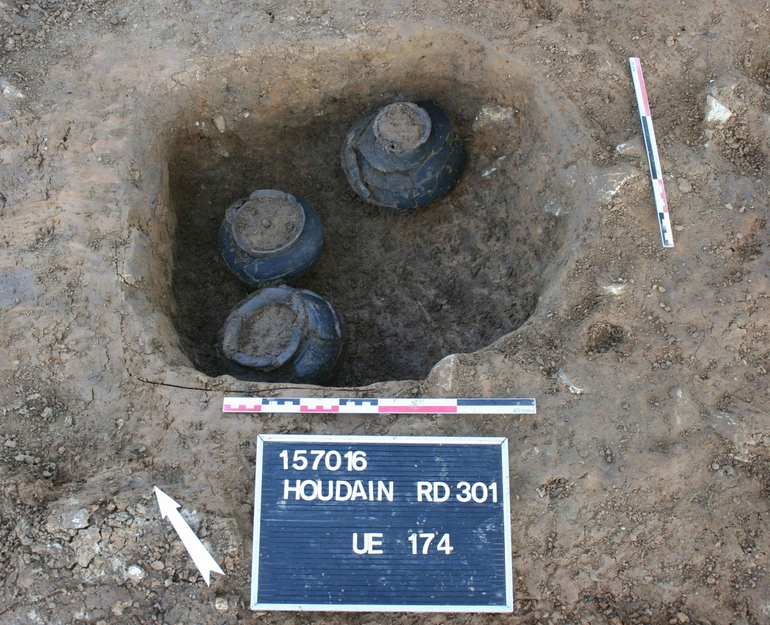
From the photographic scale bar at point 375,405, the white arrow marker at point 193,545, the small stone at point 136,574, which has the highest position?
the photographic scale bar at point 375,405

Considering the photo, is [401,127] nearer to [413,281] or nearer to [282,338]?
[413,281]

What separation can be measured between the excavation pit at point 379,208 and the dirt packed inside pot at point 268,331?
0.37 m

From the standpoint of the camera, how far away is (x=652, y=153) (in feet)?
12.3

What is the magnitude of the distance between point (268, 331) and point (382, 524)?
1.54 metres

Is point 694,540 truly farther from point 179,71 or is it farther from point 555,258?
point 179,71

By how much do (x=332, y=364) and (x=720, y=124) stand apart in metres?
3.03

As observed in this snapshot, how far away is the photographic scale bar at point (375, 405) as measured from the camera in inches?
132

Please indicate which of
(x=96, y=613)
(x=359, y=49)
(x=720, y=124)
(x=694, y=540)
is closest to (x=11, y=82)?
(x=359, y=49)

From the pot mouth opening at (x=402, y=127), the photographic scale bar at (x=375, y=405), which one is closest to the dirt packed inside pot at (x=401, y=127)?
the pot mouth opening at (x=402, y=127)

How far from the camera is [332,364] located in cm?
405

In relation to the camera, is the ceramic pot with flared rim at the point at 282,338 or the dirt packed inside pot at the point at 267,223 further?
the dirt packed inside pot at the point at 267,223

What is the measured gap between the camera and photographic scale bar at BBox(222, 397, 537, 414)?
11.0 ft

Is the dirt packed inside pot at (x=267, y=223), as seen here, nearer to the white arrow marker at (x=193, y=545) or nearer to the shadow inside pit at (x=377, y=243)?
the shadow inside pit at (x=377, y=243)

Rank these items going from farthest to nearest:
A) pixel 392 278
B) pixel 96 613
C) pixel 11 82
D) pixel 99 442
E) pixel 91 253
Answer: pixel 392 278 < pixel 11 82 < pixel 91 253 < pixel 99 442 < pixel 96 613
